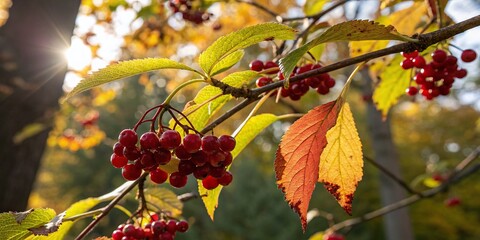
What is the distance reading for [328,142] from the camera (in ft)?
3.58

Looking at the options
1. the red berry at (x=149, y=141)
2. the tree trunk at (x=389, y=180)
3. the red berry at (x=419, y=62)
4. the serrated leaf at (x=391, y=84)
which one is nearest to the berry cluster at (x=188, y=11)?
the serrated leaf at (x=391, y=84)

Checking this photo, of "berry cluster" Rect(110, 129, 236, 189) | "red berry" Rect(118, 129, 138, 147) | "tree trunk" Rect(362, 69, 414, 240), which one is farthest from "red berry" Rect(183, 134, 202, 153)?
"tree trunk" Rect(362, 69, 414, 240)

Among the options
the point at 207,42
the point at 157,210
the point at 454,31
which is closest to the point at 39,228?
the point at 157,210

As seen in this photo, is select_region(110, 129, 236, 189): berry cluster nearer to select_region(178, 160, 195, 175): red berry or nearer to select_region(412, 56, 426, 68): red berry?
select_region(178, 160, 195, 175): red berry

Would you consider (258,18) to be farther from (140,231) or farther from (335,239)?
(140,231)

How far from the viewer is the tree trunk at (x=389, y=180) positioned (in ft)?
22.6

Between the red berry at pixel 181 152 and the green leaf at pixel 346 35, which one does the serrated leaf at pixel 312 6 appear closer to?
the green leaf at pixel 346 35

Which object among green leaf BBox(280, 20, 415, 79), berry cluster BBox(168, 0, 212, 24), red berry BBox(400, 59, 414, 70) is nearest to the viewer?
green leaf BBox(280, 20, 415, 79)

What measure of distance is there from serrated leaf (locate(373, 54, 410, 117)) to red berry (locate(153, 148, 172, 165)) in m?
0.98

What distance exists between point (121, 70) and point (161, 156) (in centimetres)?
17

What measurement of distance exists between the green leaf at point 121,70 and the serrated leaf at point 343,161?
1.29 feet

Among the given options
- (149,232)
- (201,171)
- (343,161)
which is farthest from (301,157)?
(149,232)

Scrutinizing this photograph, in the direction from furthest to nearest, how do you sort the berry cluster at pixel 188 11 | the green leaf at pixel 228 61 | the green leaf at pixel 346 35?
the berry cluster at pixel 188 11, the green leaf at pixel 228 61, the green leaf at pixel 346 35

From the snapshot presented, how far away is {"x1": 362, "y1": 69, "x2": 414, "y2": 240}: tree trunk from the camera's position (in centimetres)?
689
